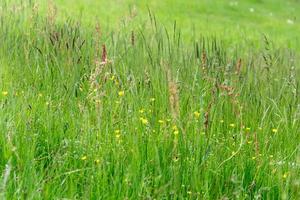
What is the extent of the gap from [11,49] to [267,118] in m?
2.13

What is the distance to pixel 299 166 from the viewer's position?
3350mm

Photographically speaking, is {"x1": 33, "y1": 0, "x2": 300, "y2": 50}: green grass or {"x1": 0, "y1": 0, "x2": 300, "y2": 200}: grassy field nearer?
{"x1": 0, "y1": 0, "x2": 300, "y2": 200}: grassy field

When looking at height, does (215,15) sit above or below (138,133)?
below

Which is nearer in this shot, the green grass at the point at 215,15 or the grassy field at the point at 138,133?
the grassy field at the point at 138,133

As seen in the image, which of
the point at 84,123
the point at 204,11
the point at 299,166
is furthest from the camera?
the point at 204,11

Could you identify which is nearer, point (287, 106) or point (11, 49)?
point (287, 106)

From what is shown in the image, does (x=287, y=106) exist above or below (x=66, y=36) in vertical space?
below

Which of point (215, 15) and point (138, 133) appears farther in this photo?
point (215, 15)

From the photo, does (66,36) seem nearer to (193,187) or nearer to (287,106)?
(287,106)

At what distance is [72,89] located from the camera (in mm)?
4195

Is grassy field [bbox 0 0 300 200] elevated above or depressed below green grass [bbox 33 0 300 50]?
above

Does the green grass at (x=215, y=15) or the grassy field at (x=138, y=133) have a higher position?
the grassy field at (x=138, y=133)

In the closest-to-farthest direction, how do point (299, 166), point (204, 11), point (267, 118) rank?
point (299, 166) < point (267, 118) < point (204, 11)

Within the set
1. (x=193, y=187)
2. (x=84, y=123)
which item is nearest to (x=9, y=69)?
(x=84, y=123)
